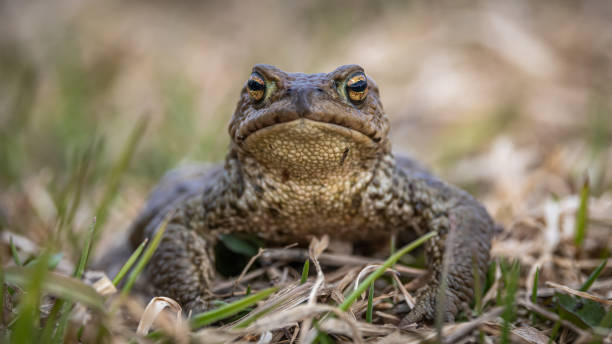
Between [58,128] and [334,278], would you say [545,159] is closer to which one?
[334,278]

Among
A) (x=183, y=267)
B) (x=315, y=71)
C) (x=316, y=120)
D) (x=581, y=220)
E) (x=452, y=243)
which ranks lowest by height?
(x=183, y=267)

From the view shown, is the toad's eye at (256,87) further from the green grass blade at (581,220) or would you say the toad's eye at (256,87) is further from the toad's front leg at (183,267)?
the green grass blade at (581,220)

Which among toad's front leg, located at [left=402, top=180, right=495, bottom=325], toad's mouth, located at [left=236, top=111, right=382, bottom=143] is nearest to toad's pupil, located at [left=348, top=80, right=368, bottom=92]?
toad's mouth, located at [left=236, top=111, right=382, bottom=143]

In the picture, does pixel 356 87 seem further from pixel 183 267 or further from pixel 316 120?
pixel 183 267

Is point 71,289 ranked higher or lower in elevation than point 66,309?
higher

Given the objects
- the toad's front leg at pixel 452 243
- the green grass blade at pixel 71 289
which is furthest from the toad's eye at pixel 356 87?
the green grass blade at pixel 71 289

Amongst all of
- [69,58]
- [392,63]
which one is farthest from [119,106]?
[392,63]

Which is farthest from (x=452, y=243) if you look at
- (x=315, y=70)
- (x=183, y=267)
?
(x=315, y=70)

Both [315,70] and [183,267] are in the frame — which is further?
[315,70]
